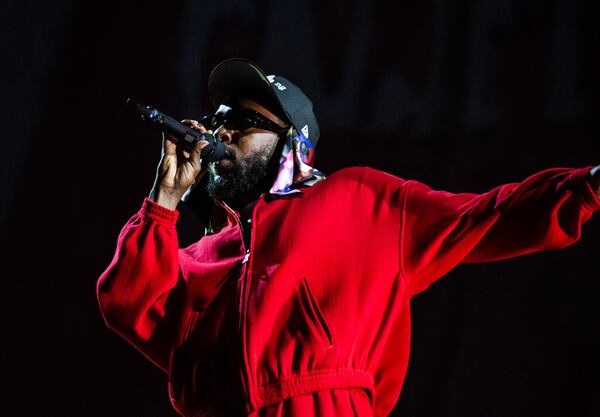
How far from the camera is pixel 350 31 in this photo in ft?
7.84

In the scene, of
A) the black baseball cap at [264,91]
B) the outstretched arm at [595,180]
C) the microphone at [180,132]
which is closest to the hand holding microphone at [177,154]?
the microphone at [180,132]

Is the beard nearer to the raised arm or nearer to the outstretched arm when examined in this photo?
the raised arm

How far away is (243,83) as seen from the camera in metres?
1.82

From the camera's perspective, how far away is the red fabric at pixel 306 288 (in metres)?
1.31

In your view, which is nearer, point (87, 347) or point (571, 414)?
point (571, 414)

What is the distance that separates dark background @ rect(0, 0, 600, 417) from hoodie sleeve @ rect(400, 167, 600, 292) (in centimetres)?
77

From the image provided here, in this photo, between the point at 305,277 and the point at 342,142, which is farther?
the point at 342,142

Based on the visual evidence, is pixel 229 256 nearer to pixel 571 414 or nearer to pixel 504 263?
pixel 504 263

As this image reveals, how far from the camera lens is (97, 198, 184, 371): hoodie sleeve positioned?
4.64ft

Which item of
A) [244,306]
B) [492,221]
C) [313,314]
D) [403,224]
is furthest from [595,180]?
[244,306]

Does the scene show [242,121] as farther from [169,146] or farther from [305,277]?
[305,277]

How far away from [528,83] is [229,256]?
116cm

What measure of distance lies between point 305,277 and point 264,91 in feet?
1.96

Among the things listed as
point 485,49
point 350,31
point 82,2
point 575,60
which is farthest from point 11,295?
point 575,60
